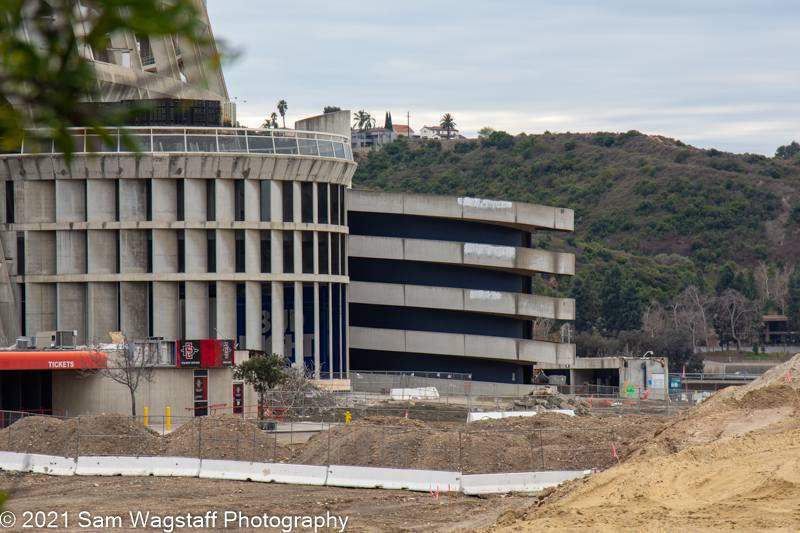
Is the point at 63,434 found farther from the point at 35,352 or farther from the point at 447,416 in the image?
the point at 447,416

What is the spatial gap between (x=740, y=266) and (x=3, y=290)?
129923 mm

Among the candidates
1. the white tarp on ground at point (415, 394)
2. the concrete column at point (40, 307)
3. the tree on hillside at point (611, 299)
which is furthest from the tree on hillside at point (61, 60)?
the tree on hillside at point (611, 299)

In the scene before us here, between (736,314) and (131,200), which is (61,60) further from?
(736,314)

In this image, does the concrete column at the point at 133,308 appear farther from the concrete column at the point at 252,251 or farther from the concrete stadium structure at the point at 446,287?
the concrete stadium structure at the point at 446,287

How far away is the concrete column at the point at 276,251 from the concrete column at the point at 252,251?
2.86 feet

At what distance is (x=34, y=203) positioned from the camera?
57125 millimetres

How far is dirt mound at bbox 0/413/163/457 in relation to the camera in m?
32.2

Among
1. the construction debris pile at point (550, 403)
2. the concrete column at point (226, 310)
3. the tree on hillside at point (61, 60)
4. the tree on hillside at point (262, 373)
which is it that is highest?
the tree on hillside at point (61, 60)

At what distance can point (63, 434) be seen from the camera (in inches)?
1296

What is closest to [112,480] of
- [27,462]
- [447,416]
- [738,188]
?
[27,462]

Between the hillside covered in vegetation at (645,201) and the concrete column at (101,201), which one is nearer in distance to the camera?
the concrete column at (101,201)

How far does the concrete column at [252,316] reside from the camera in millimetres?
58625

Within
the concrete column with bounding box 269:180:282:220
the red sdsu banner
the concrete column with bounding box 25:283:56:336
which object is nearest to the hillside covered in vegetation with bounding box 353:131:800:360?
the concrete column with bounding box 269:180:282:220

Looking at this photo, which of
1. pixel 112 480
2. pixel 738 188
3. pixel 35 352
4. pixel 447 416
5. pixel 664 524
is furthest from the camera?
pixel 738 188
